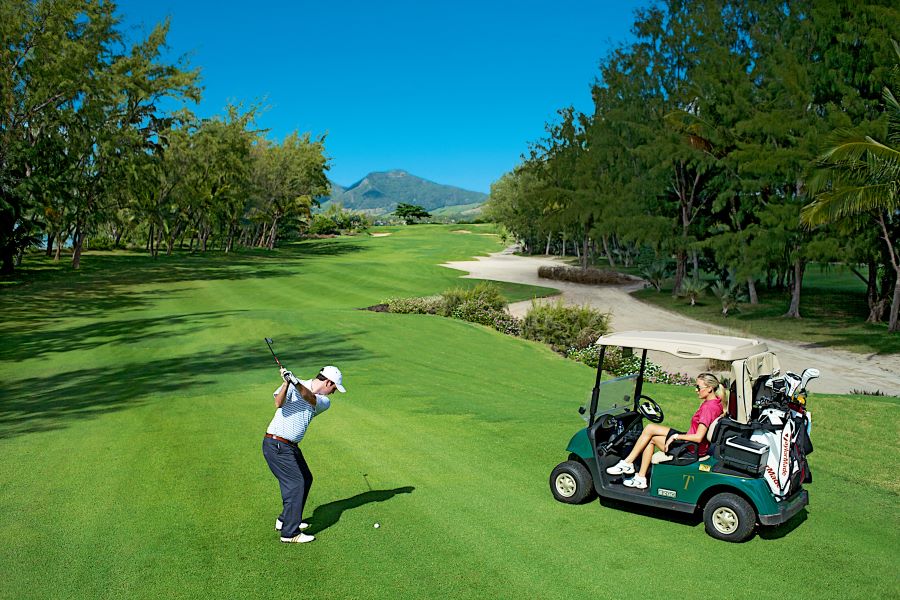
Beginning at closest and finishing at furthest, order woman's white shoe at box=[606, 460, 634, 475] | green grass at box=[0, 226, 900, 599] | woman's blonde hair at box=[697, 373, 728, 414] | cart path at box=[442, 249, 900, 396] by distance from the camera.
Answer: green grass at box=[0, 226, 900, 599]
woman's blonde hair at box=[697, 373, 728, 414]
woman's white shoe at box=[606, 460, 634, 475]
cart path at box=[442, 249, 900, 396]

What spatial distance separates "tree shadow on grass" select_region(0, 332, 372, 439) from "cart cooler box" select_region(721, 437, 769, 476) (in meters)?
A: 10.4

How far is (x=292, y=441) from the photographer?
6.99 m

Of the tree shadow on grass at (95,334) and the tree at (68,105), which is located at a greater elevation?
the tree at (68,105)

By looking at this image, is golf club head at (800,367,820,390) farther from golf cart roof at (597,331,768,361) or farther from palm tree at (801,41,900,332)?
palm tree at (801,41,900,332)

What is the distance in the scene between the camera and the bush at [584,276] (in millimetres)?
49750

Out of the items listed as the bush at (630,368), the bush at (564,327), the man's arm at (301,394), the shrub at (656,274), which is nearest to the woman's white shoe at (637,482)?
the man's arm at (301,394)

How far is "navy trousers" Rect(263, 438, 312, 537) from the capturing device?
688 centimetres

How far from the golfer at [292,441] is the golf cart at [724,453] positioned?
3.15 m

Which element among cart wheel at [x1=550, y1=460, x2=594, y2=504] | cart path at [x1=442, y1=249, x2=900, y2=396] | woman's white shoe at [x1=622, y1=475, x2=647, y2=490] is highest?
woman's white shoe at [x1=622, y1=475, x2=647, y2=490]

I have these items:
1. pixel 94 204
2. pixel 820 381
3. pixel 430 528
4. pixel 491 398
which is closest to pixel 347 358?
pixel 491 398

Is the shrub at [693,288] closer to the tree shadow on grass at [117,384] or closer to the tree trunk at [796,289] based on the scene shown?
the tree trunk at [796,289]

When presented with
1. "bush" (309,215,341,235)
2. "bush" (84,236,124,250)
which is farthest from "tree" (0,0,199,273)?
"bush" (309,215,341,235)

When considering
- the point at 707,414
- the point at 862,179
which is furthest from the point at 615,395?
the point at 862,179

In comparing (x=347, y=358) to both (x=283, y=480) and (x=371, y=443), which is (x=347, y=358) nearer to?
(x=371, y=443)
